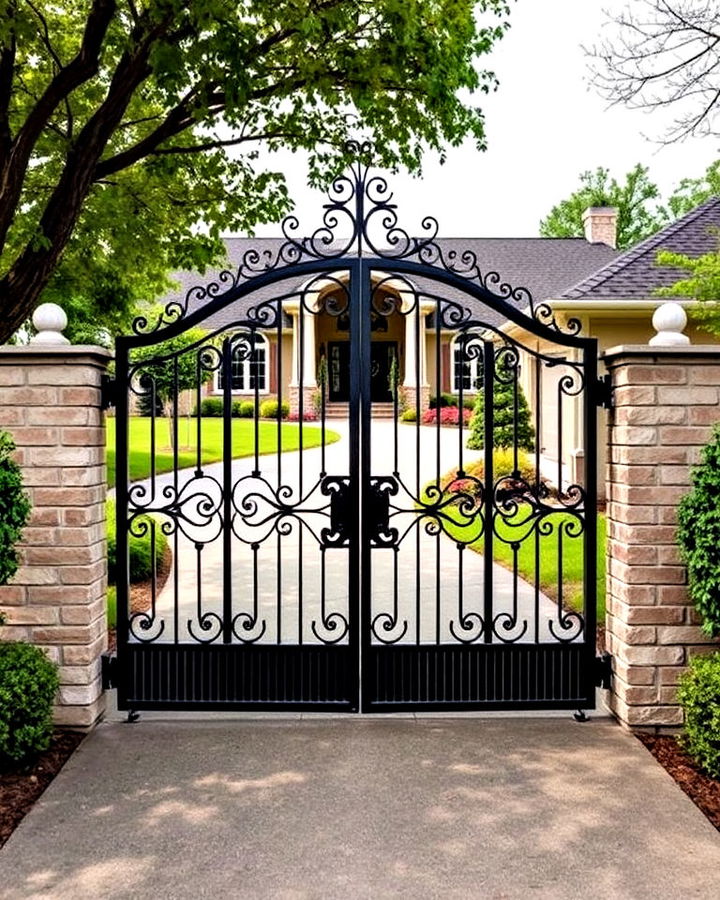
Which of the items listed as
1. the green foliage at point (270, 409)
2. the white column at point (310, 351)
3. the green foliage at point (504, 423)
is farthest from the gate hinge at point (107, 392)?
the white column at point (310, 351)

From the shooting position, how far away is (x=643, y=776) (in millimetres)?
3930

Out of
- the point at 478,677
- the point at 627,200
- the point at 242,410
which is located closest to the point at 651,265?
the point at 478,677

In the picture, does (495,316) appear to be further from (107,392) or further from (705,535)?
(705,535)

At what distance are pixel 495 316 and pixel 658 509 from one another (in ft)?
71.3

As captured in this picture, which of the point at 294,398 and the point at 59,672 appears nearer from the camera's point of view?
the point at 59,672

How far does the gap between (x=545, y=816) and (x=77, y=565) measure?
8.81 feet

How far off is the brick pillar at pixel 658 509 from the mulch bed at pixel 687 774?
0.13 m

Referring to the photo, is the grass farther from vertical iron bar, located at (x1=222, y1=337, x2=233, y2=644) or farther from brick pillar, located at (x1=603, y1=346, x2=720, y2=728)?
brick pillar, located at (x1=603, y1=346, x2=720, y2=728)

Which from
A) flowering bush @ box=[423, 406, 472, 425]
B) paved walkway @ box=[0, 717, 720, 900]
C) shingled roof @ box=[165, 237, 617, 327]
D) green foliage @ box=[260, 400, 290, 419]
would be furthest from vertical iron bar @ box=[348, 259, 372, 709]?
shingled roof @ box=[165, 237, 617, 327]

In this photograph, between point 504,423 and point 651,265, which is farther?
point 504,423

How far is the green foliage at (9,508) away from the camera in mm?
3879

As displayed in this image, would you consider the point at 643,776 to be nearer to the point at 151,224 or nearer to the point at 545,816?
the point at 545,816

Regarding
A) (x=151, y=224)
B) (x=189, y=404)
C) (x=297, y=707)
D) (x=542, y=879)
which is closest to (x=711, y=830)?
(x=542, y=879)

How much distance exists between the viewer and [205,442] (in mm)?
22297
